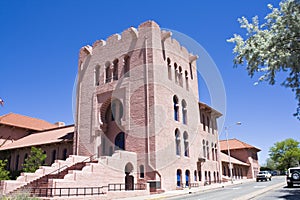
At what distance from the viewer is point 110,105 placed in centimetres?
3394

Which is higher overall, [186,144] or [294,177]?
[186,144]

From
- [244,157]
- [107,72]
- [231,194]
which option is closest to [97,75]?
[107,72]

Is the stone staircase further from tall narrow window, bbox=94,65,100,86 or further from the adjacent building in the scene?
tall narrow window, bbox=94,65,100,86

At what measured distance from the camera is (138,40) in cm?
3222

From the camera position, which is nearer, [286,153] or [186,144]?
[186,144]

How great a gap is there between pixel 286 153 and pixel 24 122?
8120cm

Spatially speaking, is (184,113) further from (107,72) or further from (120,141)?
(107,72)

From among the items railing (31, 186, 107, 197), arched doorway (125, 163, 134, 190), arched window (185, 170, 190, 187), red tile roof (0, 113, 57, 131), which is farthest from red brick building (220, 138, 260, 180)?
railing (31, 186, 107, 197)

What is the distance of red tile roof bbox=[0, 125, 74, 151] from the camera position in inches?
1511

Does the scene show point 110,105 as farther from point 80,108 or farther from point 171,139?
point 171,139

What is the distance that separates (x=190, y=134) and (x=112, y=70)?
12.4m

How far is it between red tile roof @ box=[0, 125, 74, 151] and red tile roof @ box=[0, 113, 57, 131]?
325 cm

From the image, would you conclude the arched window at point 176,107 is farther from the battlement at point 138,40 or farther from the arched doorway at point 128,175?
the arched doorway at point 128,175

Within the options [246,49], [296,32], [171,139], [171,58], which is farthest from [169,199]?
[171,58]
